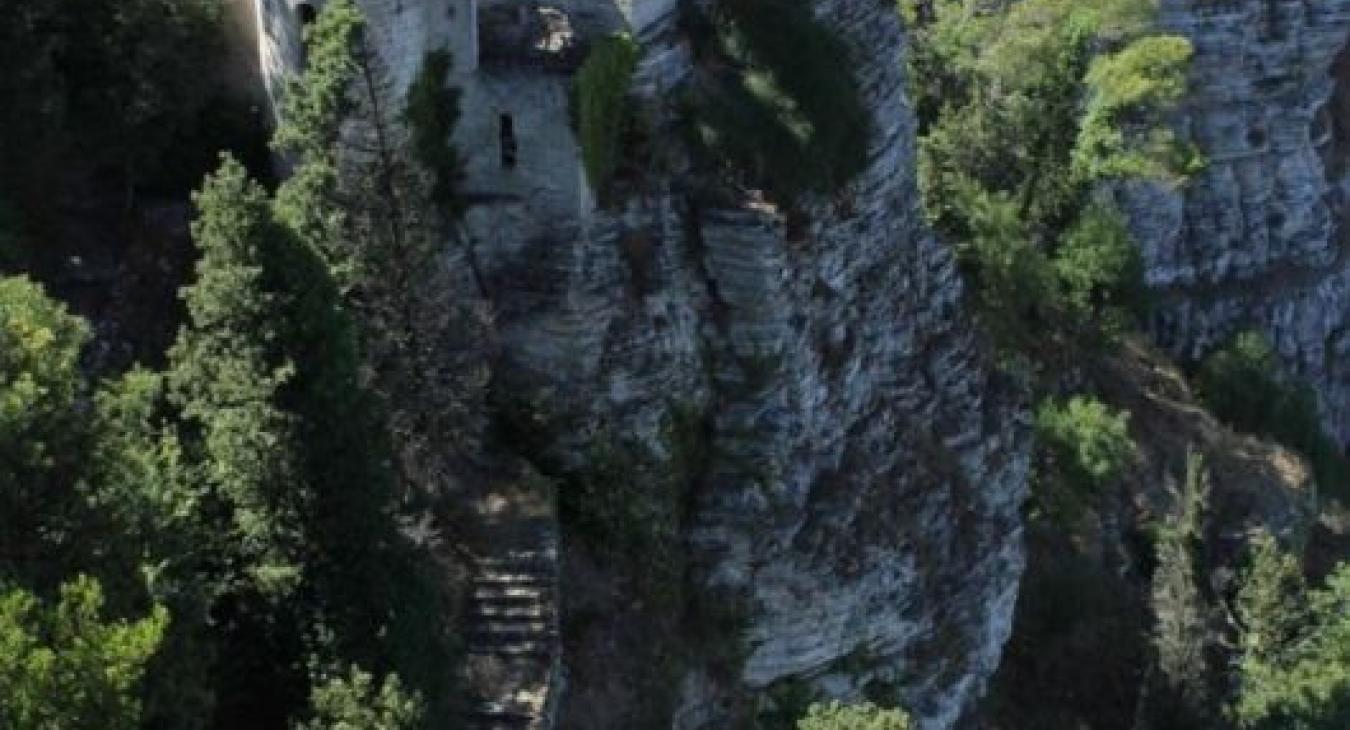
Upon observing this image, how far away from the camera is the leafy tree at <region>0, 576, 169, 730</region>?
15.2 m

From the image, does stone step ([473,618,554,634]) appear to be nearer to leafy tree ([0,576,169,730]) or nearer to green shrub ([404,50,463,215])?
green shrub ([404,50,463,215])

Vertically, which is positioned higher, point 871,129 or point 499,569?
point 871,129

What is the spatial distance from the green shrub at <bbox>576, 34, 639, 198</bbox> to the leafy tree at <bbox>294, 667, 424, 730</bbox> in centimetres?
968

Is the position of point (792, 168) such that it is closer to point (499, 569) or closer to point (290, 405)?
point (499, 569)

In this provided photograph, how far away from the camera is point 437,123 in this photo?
25.2 metres

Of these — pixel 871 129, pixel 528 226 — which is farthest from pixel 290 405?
pixel 871 129

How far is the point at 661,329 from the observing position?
26.9 metres

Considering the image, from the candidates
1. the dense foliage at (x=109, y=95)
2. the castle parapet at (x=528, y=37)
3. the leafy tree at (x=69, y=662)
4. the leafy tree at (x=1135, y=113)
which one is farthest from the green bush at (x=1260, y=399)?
the leafy tree at (x=69, y=662)

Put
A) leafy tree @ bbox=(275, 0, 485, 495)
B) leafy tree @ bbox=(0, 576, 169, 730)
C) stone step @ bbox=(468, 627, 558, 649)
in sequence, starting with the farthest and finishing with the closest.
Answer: stone step @ bbox=(468, 627, 558, 649) → leafy tree @ bbox=(275, 0, 485, 495) → leafy tree @ bbox=(0, 576, 169, 730)

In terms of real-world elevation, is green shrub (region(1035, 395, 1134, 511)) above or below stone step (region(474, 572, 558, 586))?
below

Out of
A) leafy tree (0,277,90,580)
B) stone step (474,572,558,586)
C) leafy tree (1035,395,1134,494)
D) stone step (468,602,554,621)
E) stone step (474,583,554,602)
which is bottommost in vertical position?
leafy tree (1035,395,1134,494)

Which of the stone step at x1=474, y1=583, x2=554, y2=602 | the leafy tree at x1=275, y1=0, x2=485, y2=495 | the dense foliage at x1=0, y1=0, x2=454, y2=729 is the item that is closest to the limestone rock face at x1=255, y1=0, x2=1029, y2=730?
the leafy tree at x1=275, y1=0, x2=485, y2=495

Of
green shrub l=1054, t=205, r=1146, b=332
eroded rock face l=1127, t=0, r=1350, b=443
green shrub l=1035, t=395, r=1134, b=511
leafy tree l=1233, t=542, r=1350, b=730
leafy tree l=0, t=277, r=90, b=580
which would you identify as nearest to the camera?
leafy tree l=0, t=277, r=90, b=580

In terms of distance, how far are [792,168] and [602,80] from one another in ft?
13.5
